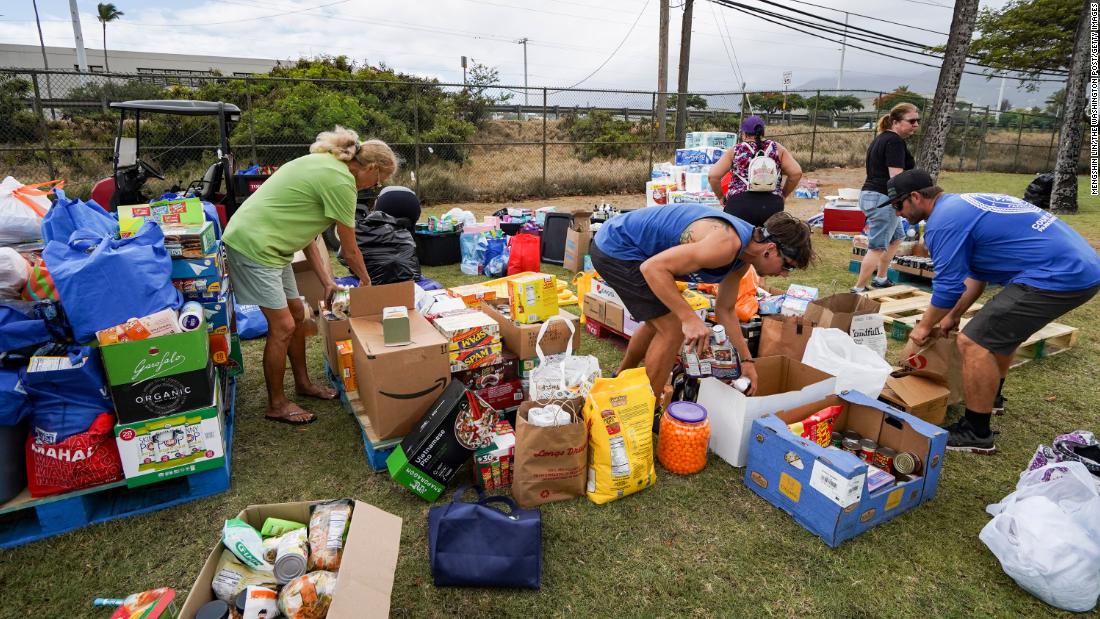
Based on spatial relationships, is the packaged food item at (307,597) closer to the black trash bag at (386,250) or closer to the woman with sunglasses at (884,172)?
the black trash bag at (386,250)

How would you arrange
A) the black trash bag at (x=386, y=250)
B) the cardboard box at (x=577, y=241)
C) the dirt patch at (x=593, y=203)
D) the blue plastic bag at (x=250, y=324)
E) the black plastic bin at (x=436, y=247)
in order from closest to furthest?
the blue plastic bag at (x=250, y=324)
the black trash bag at (x=386, y=250)
the cardboard box at (x=577, y=241)
the black plastic bin at (x=436, y=247)
the dirt patch at (x=593, y=203)

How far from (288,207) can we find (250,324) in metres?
1.94

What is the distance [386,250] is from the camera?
544 centimetres

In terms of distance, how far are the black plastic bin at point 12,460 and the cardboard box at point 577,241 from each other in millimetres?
5185

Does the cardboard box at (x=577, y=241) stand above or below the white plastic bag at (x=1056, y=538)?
above

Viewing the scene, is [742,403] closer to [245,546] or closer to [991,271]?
[991,271]

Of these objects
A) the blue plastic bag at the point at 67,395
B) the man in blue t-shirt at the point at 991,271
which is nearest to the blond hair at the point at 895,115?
the man in blue t-shirt at the point at 991,271

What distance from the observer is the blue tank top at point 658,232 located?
9.26ft

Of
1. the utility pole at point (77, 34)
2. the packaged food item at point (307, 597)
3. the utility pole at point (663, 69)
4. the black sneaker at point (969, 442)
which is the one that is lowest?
the black sneaker at point (969, 442)

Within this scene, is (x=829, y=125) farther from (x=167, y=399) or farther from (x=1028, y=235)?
(x=167, y=399)

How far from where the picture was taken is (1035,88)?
79.3 feet

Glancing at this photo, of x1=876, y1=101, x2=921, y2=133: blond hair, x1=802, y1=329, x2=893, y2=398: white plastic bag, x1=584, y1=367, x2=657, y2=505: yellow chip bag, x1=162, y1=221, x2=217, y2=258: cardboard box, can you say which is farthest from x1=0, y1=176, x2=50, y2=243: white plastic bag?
x1=876, y1=101, x2=921, y2=133: blond hair

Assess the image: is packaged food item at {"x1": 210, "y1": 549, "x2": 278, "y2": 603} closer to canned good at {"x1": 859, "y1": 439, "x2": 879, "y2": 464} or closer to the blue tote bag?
Result: the blue tote bag

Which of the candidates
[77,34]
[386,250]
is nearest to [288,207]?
[386,250]
